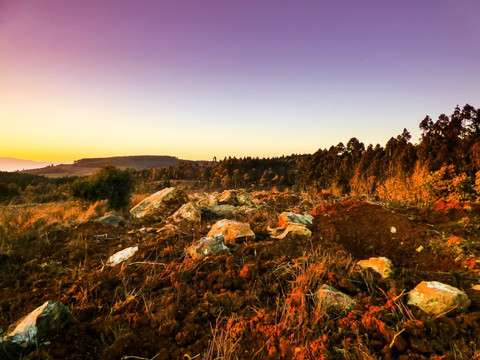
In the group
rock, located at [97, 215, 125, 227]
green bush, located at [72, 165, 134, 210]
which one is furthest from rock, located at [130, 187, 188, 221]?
green bush, located at [72, 165, 134, 210]

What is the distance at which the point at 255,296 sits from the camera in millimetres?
2395

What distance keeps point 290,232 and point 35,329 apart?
12.8ft

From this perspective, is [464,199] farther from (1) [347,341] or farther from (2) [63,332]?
(2) [63,332]

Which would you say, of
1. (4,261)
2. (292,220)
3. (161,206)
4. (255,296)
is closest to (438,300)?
(255,296)

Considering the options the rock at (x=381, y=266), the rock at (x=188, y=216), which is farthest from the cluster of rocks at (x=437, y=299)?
the rock at (x=188, y=216)

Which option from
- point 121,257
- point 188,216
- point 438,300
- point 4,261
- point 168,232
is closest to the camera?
point 438,300

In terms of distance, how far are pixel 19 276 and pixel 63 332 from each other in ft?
7.87

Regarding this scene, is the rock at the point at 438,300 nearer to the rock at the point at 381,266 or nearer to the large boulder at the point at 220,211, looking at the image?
the rock at the point at 381,266

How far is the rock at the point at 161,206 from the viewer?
765 centimetres

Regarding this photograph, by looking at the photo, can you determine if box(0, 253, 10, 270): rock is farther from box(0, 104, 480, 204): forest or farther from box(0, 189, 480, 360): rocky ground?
box(0, 104, 480, 204): forest

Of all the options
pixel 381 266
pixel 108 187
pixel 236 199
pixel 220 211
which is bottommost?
pixel 220 211

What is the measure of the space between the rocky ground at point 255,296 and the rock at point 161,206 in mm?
2590

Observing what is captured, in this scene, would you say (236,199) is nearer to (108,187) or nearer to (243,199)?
(243,199)

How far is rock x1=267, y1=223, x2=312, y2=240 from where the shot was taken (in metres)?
4.59
